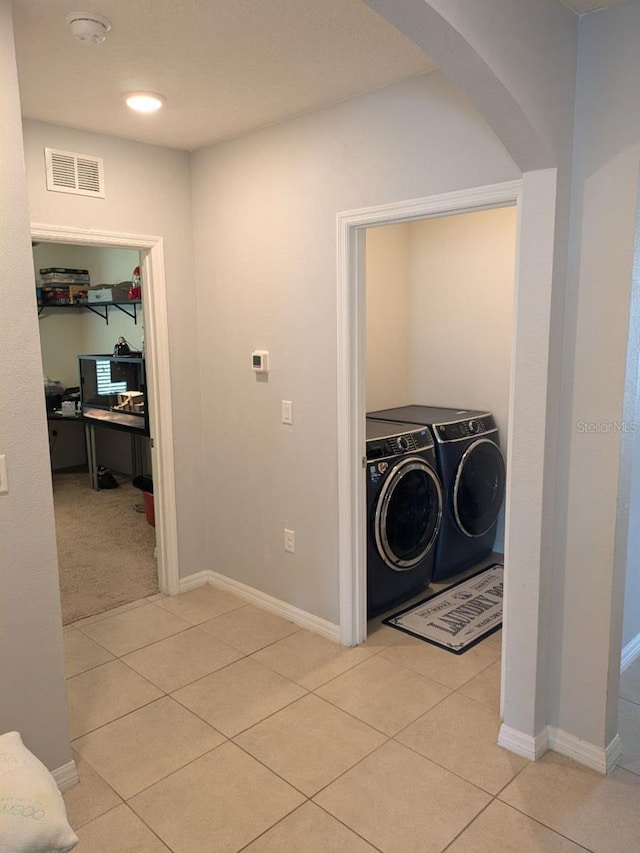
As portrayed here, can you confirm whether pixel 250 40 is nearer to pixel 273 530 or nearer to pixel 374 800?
pixel 273 530

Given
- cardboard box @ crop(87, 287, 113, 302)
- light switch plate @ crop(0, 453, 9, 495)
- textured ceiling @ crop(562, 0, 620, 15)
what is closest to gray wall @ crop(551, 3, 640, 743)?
textured ceiling @ crop(562, 0, 620, 15)

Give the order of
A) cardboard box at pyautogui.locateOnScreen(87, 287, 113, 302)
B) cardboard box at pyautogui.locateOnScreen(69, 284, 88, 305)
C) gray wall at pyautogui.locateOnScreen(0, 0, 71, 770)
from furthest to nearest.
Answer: cardboard box at pyautogui.locateOnScreen(69, 284, 88, 305) < cardboard box at pyautogui.locateOnScreen(87, 287, 113, 302) < gray wall at pyautogui.locateOnScreen(0, 0, 71, 770)

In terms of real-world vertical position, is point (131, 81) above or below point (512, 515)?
above

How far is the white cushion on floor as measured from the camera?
3.90 feet

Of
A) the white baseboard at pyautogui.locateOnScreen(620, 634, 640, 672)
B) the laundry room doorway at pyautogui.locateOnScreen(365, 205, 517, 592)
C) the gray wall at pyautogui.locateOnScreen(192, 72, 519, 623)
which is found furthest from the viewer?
the laundry room doorway at pyautogui.locateOnScreen(365, 205, 517, 592)

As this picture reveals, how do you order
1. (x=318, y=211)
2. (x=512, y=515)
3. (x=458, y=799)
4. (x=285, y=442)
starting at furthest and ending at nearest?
(x=285, y=442)
(x=318, y=211)
(x=512, y=515)
(x=458, y=799)

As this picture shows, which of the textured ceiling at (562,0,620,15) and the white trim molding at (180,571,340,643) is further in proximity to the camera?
the white trim molding at (180,571,340,643)

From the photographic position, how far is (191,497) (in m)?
3.57

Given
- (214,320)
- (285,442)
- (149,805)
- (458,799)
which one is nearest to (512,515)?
(458,799)

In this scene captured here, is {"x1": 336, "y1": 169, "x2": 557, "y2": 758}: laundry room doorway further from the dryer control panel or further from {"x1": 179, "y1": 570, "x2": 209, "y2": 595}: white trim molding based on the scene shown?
{"x1": 179, "y1": 570, "x2": 209, "y2": 595}: white trim molding

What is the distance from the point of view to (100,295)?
18.9 ft

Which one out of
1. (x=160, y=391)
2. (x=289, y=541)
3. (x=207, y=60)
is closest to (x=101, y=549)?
(x=160, y=391)

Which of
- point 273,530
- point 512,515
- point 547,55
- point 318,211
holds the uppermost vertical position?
point 547,55

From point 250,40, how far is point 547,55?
Answer: 0.90m
